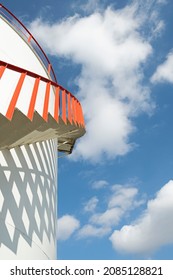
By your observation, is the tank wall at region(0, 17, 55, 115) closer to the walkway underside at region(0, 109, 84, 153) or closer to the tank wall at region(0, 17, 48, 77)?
the tank wall at region(0, 17, 48, 77)

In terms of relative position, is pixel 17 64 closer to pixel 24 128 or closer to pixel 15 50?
pixel 15 50

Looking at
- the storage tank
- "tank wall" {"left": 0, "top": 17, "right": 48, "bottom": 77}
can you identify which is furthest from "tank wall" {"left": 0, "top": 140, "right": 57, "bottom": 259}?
"tank wall" {"left": 0, "top": 17, "right": 48, "bottom": 77}

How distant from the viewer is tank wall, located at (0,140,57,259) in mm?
7281

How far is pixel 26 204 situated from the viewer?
8.07 m

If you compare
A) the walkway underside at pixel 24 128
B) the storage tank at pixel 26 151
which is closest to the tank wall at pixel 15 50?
the storage tank at pixel 26 151

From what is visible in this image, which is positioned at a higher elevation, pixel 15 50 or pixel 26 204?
pixel 15 50

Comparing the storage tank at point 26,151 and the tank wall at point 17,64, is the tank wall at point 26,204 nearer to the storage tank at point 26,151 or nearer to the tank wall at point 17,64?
the storage tank at point 26,151

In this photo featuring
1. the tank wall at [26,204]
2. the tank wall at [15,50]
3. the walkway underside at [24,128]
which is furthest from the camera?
the tank wall at [15,50]

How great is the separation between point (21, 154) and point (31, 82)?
2.29m

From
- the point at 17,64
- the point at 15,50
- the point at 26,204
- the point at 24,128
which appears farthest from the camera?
the point at 15,50

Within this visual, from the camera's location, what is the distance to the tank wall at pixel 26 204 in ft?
23.9

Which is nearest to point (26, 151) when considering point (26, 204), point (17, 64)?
point (26, 204)
